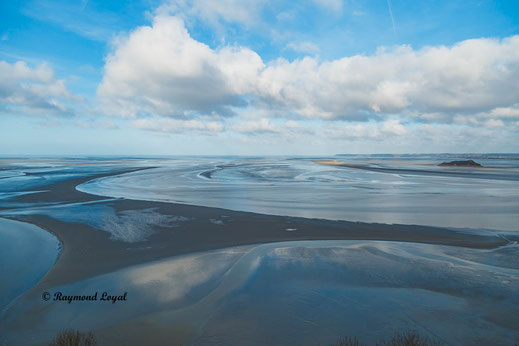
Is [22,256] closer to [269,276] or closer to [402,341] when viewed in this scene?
[269,276]

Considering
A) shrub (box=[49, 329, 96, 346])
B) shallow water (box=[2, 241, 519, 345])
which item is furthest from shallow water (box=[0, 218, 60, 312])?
shrub (box=[49, 329, 96, 346])

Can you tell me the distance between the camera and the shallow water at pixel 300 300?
4.27 meters

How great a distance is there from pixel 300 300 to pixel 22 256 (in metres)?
7.71

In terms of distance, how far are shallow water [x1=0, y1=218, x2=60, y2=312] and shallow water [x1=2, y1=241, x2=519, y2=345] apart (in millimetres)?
911

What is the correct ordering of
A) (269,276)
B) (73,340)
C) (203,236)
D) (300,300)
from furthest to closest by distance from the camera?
(203,236), (269,276), (300,300), (73,340)

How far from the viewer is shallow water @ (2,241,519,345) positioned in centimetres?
427

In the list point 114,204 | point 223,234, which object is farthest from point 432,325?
point 114,204

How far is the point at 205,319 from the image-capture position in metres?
4.60

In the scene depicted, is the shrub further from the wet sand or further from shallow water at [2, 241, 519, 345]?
the wet sand

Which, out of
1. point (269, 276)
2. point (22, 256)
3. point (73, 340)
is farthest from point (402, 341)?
point (22, 256)

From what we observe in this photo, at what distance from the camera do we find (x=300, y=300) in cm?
521

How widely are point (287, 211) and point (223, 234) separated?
4311mm

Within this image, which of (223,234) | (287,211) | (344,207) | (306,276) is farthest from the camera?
(344,207)

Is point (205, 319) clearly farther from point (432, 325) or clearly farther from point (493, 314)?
point (493, 314)
